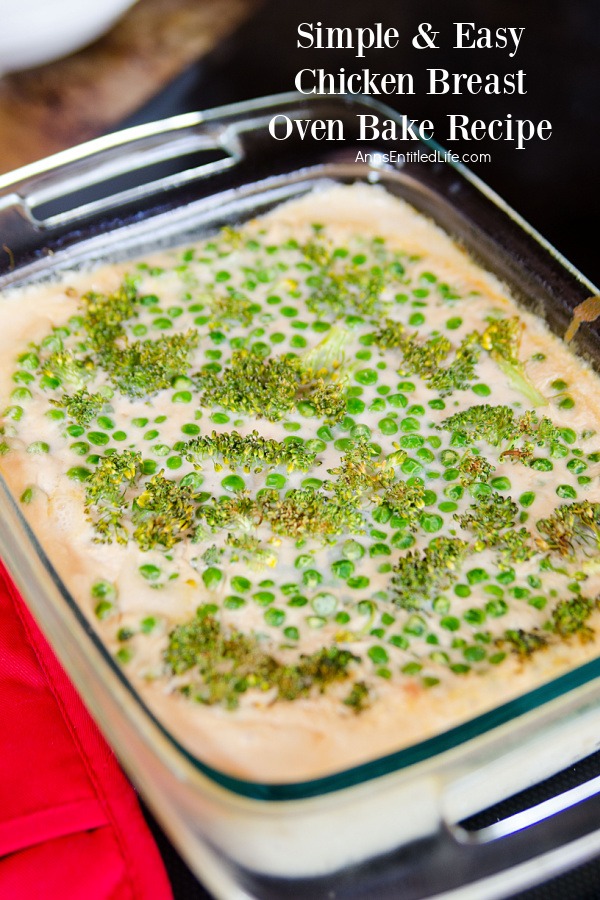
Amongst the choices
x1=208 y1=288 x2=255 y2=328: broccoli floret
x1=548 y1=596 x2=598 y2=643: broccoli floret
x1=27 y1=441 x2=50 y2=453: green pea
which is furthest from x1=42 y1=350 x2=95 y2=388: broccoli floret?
x1=548 y1=596 x2=598 y2=643: broccoli floret

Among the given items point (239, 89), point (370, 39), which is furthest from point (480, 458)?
point (370, 39)

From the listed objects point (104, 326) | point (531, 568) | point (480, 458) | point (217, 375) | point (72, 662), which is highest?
point (104, 326)

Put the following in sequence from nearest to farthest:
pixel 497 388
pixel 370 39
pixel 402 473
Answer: pixel 402 473
pixel 497 388
pixel 370 39

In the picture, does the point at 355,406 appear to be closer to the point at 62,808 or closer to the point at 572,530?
the point at 572,530

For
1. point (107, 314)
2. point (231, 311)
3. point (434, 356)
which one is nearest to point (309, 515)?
point (434, 356)

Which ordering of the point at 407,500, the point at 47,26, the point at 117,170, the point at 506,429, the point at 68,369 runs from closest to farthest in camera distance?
the point at 407,500, the point at 506,429, the point at 68,369, the point at 117,170, the point at 47,26

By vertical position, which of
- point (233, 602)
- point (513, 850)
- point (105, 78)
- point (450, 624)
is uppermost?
point (105, 78)

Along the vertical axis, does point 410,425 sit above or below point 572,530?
above

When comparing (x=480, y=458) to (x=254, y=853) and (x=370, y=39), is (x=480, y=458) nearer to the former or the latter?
(x=254, y=853)
